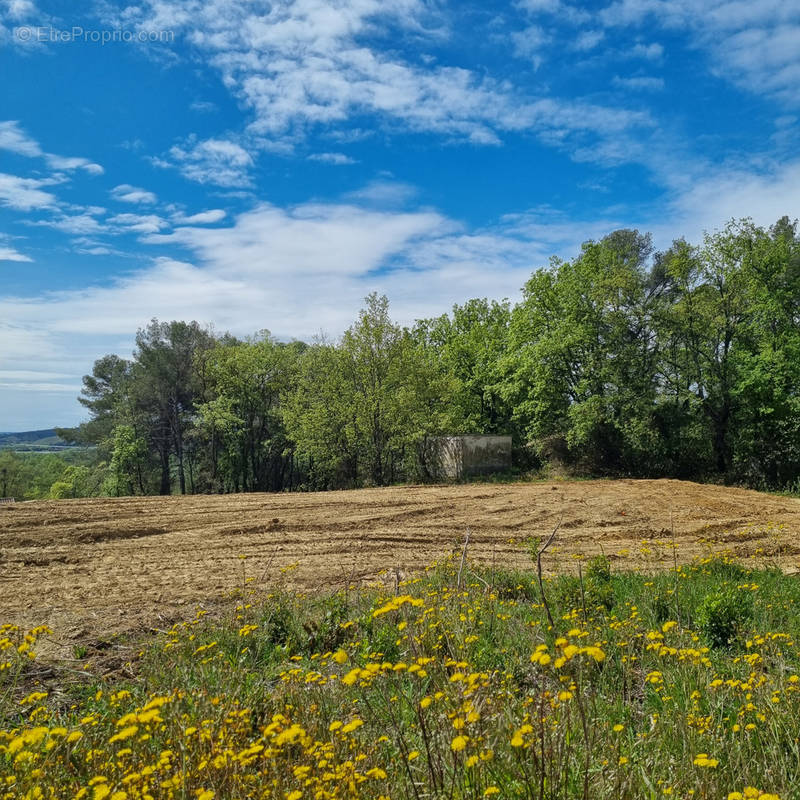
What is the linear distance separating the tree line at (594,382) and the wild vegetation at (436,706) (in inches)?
814

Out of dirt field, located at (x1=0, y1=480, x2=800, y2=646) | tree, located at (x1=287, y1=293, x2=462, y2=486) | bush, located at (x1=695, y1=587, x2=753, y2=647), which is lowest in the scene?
dirt field, located at (x1=0, y1=480, x2=800, y2=646)

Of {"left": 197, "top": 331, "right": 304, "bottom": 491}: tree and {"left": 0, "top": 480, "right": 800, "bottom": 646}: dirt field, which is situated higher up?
{"left": 197, "top": 331, "right": 304, "bottom": 491}: tree

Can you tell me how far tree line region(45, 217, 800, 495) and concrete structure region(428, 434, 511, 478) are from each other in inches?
26.3

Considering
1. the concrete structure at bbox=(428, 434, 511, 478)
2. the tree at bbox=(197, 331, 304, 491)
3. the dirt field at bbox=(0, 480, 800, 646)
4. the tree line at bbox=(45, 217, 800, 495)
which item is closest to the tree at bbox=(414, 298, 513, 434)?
the tree line at bbox=(45, 217, 800, 495)

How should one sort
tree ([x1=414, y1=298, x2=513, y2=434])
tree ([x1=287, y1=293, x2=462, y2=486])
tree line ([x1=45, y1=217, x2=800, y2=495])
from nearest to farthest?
1. tree line ([x1=45, y1=217, x2=800, y2=495])
2. tree ([x1=287, y1=293, x2=462, y2=486])
3. tree ([x1=414, y1=298, x2=513, y2=434])

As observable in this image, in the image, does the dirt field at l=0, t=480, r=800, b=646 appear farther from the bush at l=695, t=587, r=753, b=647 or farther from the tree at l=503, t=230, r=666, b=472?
the tree at l=503, t=230, r=666, b=472

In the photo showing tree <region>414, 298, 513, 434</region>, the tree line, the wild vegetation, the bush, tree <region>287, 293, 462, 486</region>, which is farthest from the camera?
tree <region>414, 298, 513, 434</region>


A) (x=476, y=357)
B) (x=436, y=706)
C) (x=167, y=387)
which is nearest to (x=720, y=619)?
(x=436, y=706)

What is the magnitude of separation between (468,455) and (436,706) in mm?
26257

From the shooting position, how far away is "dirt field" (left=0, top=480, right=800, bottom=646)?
7777 millimetres

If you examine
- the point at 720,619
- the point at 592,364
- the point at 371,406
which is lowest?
the point at 720,619

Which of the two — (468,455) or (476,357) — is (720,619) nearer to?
(468,455)

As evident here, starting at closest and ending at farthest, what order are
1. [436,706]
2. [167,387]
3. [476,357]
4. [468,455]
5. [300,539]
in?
[436,706] → [300,539] → [468,455] → [476,357] → [167,387]

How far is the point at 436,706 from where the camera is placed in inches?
101
